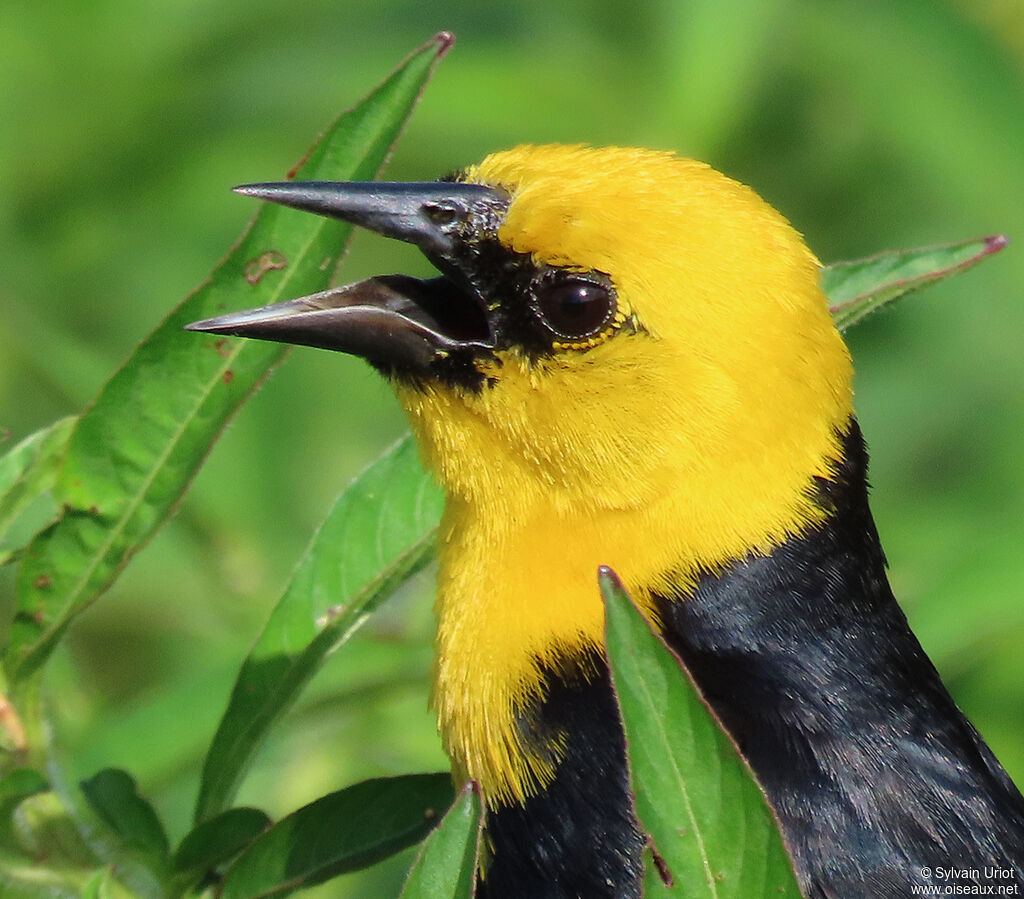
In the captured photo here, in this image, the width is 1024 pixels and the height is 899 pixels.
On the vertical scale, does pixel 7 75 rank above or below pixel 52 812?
above

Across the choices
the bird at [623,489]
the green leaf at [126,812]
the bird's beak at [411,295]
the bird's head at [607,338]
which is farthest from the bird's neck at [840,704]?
the green leaf at [126,812]

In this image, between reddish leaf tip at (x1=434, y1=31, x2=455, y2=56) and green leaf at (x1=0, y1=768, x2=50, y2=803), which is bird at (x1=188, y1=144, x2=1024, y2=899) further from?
green leaf at (x1=0, y1=768, x2=50, y2=803)

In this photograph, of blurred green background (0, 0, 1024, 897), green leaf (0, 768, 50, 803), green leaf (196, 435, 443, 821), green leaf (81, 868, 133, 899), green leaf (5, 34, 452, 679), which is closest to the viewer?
green leaf (81, 868, 133, 899)

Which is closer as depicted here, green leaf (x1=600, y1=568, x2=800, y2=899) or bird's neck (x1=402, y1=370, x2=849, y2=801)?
green leaf (x1=600, y1=568, x2=800, y2=899)

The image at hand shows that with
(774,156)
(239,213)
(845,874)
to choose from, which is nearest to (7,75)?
(239,213)

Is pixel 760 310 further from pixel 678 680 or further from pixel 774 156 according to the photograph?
pixel 774 156

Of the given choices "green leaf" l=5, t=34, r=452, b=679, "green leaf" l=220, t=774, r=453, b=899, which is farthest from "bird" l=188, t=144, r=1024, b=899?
"green leaf" l=220, t=774, r=453, b=899

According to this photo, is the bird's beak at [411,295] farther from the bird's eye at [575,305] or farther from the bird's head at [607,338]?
the bird's eye at [575,305]
